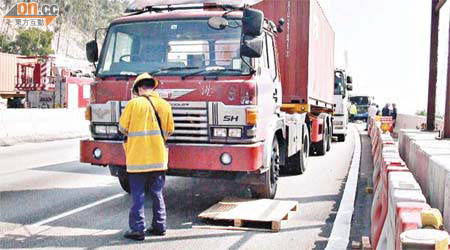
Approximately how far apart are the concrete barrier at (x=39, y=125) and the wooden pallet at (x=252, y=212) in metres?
11.6

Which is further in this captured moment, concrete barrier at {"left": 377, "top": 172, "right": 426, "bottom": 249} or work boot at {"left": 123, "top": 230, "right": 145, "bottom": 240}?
work boot at {"left": 123, "top": 230, "right": 145, "bottom": 240}

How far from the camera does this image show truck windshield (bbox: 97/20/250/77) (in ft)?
24.0

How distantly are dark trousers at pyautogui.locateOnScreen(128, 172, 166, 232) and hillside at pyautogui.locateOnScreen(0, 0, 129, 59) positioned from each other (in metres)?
69.8

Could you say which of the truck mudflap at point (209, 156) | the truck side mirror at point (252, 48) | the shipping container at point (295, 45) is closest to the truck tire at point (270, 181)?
the truck mudflap at point (209, 156)

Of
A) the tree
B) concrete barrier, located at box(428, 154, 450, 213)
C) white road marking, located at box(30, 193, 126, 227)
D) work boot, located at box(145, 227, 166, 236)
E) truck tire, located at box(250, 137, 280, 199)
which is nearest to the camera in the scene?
concrete barrier, located at box(428, 154, 450, 213)

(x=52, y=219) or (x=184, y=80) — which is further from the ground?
(x=184, y=80)

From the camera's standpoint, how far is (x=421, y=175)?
7543 millimetres

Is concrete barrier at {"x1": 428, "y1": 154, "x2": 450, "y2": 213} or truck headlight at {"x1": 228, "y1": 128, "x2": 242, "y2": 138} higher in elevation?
truck headlight at {"x1": 228, "y1": 128, "x2": 242, "y2": 138}

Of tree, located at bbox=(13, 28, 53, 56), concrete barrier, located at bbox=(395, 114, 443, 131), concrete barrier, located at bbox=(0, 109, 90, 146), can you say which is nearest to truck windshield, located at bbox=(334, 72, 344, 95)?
concrete barrier, located at bbox=(395, 114, 443, 131)

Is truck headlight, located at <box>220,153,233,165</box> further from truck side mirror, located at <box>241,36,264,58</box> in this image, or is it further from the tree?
the tree

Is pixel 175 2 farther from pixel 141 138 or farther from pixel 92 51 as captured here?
pixel 141 138

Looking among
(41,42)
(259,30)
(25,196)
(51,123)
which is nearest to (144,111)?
(259,30)

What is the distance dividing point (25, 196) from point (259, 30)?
440cm

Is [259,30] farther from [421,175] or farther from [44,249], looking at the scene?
[44,249]
